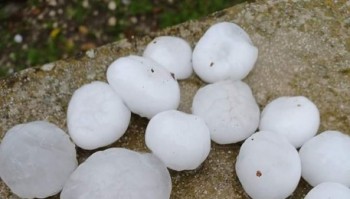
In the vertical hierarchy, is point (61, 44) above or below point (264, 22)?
below

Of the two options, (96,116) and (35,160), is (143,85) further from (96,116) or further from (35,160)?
(35,160)

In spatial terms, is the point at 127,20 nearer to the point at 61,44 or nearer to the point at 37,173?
the point at 61,44

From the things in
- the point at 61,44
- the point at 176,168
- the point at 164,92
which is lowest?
the point at 61,44

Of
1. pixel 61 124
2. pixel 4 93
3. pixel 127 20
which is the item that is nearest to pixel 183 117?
pixel 61 124

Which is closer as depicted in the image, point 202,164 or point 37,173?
point 37,173

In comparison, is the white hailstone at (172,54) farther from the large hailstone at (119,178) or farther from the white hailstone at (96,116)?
the large hailstone at (119,178)

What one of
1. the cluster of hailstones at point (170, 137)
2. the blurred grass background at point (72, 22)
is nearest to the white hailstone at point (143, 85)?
the cluster of hailstones at point (170, 137)

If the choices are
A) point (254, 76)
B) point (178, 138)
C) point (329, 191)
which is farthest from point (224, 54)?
point (329, 191)
